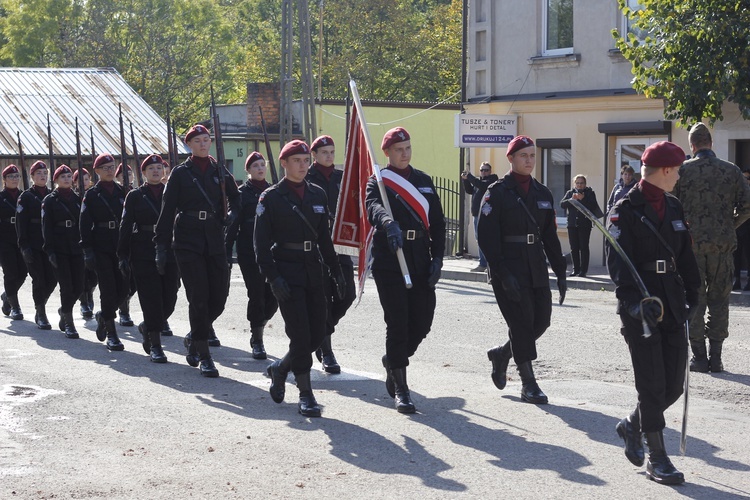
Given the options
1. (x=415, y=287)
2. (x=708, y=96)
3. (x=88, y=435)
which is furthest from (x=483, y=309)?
(x=88, y=435)

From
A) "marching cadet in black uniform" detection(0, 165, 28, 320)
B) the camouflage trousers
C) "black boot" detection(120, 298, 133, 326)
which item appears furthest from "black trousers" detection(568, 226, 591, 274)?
the camouflage trousers

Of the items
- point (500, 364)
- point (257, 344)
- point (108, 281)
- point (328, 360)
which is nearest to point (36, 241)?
point (108, 281)

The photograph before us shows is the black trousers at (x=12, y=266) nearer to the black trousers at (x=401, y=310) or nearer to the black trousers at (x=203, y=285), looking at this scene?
the black trousers at (x=203, y=285)

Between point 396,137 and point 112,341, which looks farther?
point 112,341

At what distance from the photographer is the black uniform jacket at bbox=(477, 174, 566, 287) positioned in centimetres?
862

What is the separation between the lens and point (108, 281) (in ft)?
40.5

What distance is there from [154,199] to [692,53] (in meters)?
9.00

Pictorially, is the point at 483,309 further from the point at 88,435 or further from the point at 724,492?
the point at 724,492

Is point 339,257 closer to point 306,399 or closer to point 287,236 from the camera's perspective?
point 287,236

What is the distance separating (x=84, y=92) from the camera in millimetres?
36531

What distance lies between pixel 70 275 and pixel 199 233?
3.70m

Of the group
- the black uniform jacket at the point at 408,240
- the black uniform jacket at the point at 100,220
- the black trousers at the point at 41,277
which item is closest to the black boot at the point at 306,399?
the black uniform jacket at the point at 408,240

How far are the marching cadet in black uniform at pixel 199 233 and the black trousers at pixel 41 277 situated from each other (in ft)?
13.1

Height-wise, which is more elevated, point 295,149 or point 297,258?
point 295,149
